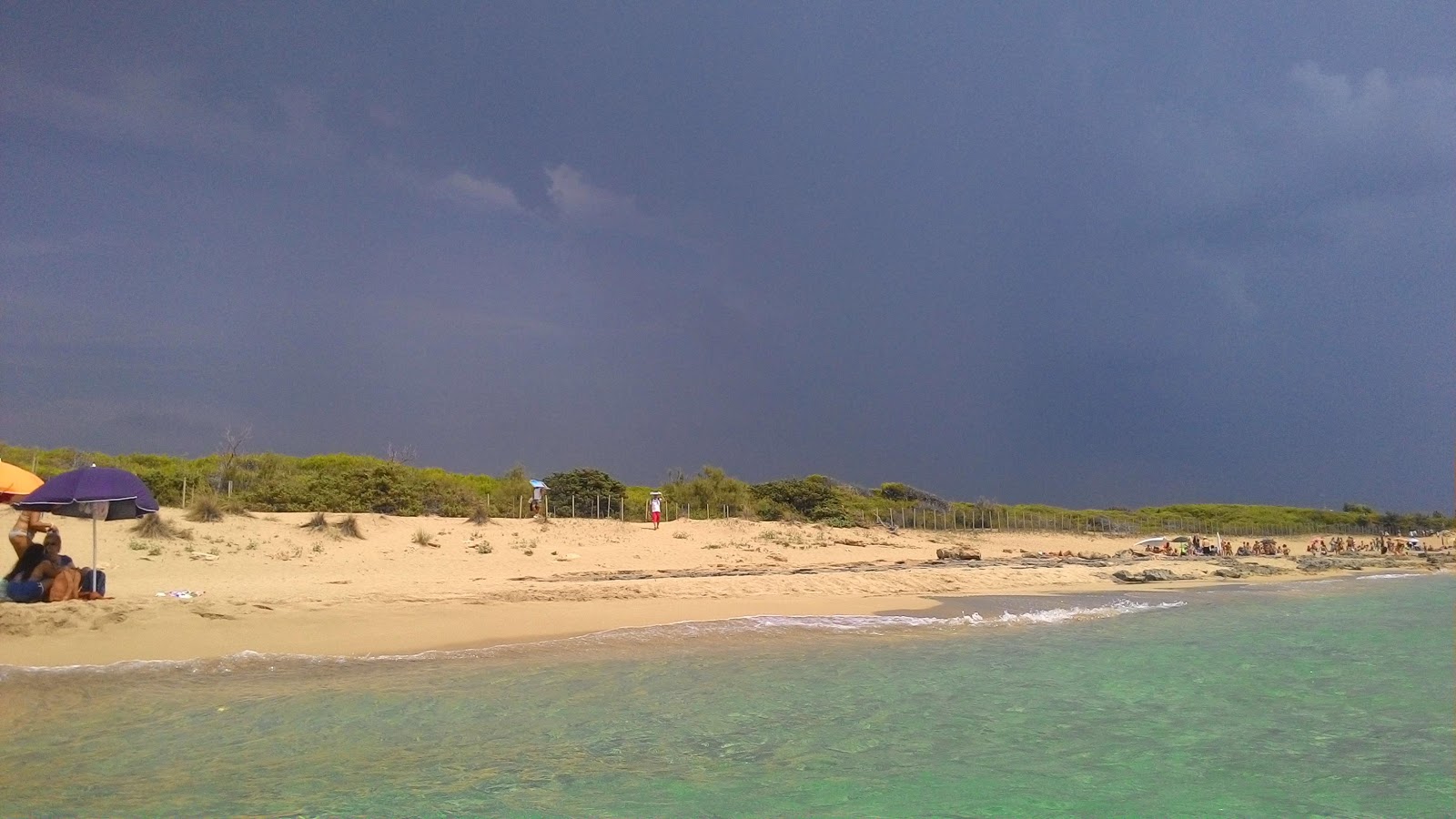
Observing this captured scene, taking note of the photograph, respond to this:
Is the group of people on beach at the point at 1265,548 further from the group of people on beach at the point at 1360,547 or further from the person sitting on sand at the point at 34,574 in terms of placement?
the person sitting on sand at the point at 34,574

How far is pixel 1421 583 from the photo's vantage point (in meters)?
25.3

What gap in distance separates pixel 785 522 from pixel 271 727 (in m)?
27.1

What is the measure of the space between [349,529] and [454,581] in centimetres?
654

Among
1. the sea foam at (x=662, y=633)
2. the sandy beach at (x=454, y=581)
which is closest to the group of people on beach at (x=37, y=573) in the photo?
the sandy beach at (x=454, y=581)

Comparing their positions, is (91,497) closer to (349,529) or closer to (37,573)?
(37,573)

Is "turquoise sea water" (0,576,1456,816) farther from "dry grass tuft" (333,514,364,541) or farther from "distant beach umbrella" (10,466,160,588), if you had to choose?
"dry grass tuft" (333,514,364,541)

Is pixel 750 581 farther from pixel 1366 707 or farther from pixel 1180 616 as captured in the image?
pixel 1366 707

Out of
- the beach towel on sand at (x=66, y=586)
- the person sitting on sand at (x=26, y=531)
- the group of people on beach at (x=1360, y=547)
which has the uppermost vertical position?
the person sitting on sand at (x=26, y=531)

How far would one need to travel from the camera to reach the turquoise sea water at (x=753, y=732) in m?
5.32

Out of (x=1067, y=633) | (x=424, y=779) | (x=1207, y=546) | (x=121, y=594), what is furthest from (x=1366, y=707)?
(x=1207, y=546)

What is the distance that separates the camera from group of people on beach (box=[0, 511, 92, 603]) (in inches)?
409

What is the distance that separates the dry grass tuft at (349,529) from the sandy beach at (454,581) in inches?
8.9

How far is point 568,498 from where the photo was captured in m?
34.3

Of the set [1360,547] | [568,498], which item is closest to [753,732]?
Answer: [568,498]
